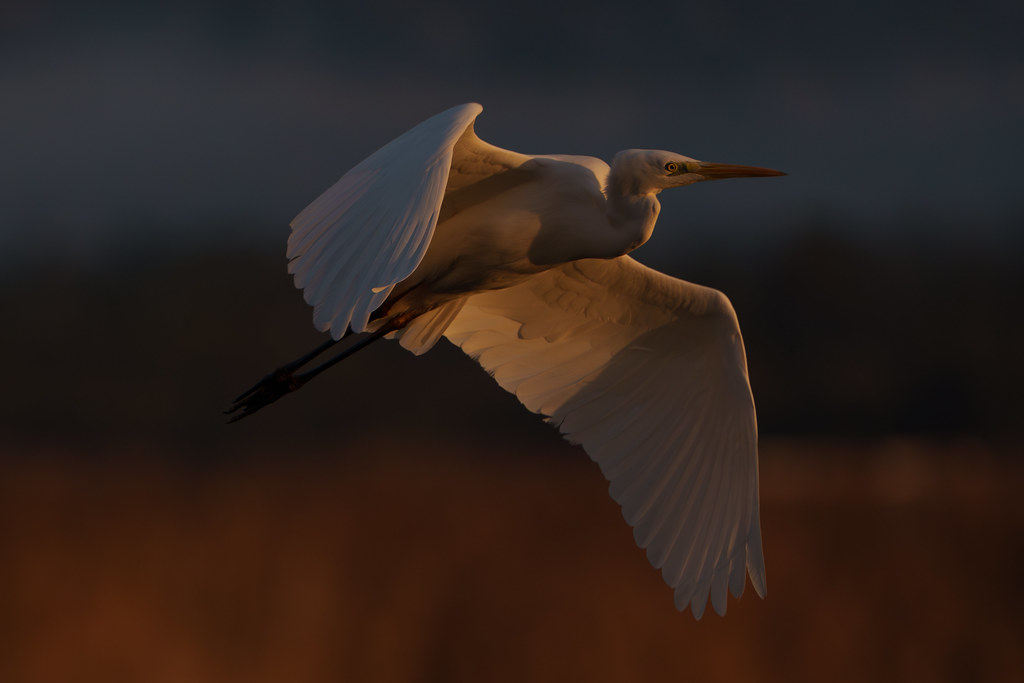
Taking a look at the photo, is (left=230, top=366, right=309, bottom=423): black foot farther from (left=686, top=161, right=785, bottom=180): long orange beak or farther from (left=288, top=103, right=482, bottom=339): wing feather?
(left=686, top=161, right=785, bottom=180): long orange beak

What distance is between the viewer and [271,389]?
18.8 feet

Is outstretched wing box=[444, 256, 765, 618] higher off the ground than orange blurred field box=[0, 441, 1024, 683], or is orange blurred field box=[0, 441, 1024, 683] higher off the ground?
outstretched wing box=[444, 256, 765, 618]

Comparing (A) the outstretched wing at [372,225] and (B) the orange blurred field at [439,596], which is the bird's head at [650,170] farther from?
(B) the orange blurred field at [439,596]

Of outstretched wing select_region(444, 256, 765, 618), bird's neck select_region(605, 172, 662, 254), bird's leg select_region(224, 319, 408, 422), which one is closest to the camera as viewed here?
bird's neck select_region(605, 172, 662, 254)

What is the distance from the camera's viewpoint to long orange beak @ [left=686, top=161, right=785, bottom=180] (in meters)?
4.99

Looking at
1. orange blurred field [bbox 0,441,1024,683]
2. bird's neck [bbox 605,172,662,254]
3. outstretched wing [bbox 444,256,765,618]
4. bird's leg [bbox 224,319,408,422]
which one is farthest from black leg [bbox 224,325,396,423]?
orange blurred field [bbox 0,441,1024,683]

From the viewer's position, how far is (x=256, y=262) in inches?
1409

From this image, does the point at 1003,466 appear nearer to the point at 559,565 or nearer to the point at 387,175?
the point at 559,565

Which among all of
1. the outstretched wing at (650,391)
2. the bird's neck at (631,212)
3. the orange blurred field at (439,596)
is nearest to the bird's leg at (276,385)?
the outstretched wing at (650,391)

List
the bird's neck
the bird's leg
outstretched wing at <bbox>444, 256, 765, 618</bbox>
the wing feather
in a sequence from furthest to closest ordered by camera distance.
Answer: the bird's leg < outstretched wing at <bbox>444, 256, 765, 618</bbox> < the bird's neck < the wing feather

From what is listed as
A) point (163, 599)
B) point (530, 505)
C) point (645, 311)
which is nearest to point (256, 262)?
point (530, 505)

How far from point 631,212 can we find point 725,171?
23.7 inches

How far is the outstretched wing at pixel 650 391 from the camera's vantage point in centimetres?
543

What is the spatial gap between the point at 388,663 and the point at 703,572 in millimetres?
10614
